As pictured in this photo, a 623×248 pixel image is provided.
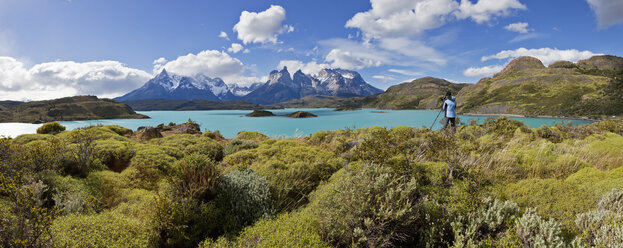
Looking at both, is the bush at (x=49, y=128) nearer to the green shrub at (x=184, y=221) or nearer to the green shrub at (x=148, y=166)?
the green shrub at (x=148, y=166)

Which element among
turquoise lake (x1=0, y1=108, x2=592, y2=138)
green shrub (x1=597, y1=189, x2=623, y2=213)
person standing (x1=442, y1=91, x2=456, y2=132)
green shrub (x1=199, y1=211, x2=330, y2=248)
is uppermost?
person standing (x1=442, y1=91, x2=456, y2=132)

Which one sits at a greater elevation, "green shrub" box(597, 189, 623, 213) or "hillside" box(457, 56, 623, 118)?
"hillside" box(457, 56, 623, 118)

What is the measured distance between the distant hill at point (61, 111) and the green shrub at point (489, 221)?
426ft

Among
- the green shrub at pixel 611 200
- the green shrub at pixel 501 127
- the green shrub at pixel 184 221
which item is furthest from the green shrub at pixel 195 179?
the green shrub at pixel 501 127

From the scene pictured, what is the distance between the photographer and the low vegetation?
3.41m

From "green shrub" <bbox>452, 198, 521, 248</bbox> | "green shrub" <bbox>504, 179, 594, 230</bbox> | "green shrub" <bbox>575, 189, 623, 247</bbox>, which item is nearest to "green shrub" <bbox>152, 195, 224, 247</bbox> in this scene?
"green shrub" <bbox>452, 198, 521, 248</bbox>

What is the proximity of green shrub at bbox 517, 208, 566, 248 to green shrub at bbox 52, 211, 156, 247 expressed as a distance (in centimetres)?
565

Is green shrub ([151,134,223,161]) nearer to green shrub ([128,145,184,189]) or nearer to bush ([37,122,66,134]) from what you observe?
green shrub ([128,145,184,189])

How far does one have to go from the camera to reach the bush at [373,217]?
3.57 m

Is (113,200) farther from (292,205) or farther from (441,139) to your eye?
(441,139)

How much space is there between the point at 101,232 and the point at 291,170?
3.67m

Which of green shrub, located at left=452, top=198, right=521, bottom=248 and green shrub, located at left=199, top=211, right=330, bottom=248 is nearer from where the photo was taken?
green shrub, located at left=199, top=211, right=330, bottom=248

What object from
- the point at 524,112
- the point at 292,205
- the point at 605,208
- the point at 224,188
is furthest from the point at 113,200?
the point at 524,112

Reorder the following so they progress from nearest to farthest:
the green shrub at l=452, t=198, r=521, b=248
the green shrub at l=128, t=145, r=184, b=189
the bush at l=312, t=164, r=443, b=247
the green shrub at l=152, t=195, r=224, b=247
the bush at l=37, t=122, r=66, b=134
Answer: the bush at l=312, t=164, r=443, b=247, the green shrub at l=452, t=198, r=521, b=248, the green shrub at l=152, t=195, r=224, b=247, the green shrub at l=128, t=145, r=184, b=189, the bush at l=37, t=122, r=66, b=134
